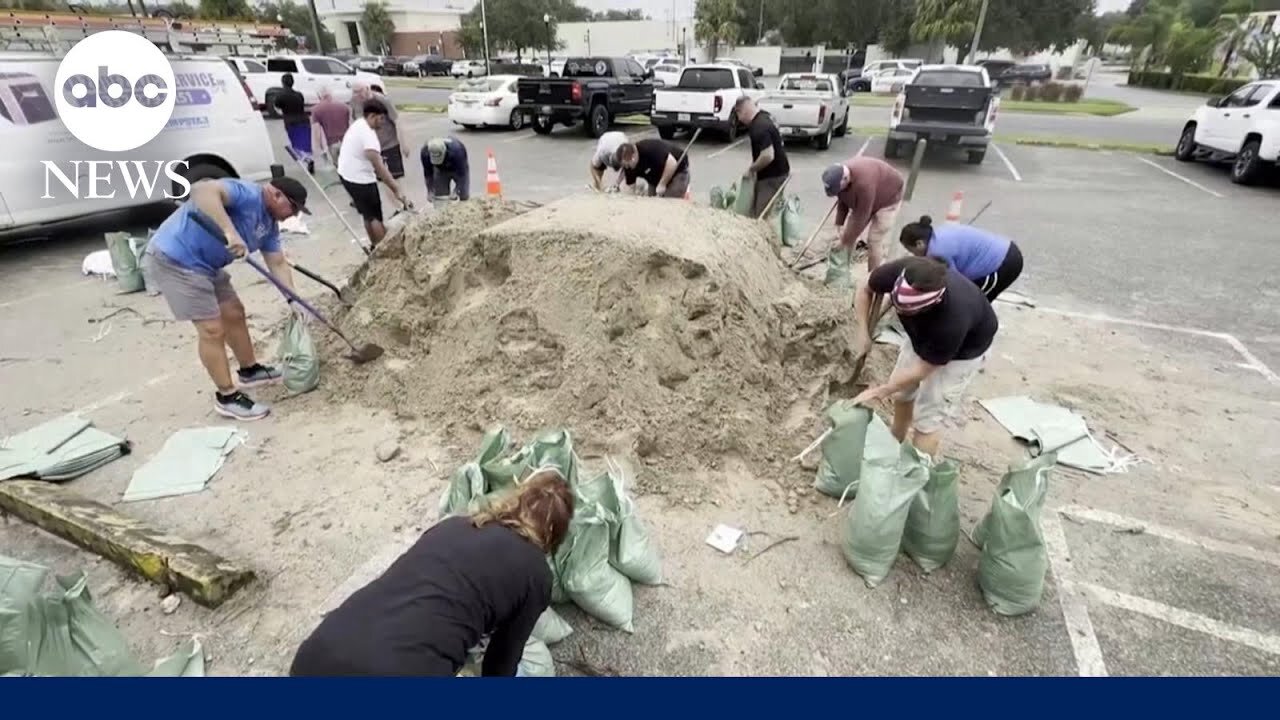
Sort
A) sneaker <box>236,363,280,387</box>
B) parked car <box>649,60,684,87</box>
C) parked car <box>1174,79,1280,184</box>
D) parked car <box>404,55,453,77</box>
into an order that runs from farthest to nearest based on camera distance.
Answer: parked car <box>404,55,453,77</box>, parked car <box>649,60,684,87</box>, parked car <box>1174,79,1280,184</box>, sneaker <box>236,363,280,387</box>

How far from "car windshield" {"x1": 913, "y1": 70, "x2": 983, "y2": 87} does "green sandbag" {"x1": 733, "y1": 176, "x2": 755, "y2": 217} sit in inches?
300

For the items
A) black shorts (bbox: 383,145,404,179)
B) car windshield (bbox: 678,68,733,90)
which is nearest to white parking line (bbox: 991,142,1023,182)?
car windshield (bbox: 678,68,733,90)

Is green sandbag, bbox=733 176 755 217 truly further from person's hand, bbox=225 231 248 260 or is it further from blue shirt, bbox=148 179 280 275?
person's hand, bbox=225 231 248 260

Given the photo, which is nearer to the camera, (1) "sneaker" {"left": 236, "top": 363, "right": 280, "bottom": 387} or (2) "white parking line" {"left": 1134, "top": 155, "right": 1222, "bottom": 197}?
(1) "sneaker" {"left": 236, "top": 363, "right": 280, "bottom": 387}

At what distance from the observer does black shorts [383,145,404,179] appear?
7031 millimetres

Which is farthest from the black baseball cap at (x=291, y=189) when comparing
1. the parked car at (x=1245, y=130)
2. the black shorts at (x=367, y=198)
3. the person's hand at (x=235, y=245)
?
the parked car at (x=1245, y=130)

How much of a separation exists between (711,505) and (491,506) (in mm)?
1595

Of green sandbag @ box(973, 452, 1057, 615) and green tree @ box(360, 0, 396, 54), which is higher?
green tree @ box(360, 0, 396, 54)

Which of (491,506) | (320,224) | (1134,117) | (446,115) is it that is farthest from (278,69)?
(1134,117)

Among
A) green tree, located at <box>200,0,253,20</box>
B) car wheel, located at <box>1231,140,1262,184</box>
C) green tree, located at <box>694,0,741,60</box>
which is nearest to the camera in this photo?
car wheel, located at <box>1231,140,1262,184</box>

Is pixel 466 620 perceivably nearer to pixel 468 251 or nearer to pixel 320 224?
pixel 468 251

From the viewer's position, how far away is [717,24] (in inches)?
1731

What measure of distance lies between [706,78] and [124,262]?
38.6 feet

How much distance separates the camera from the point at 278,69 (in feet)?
59.9
